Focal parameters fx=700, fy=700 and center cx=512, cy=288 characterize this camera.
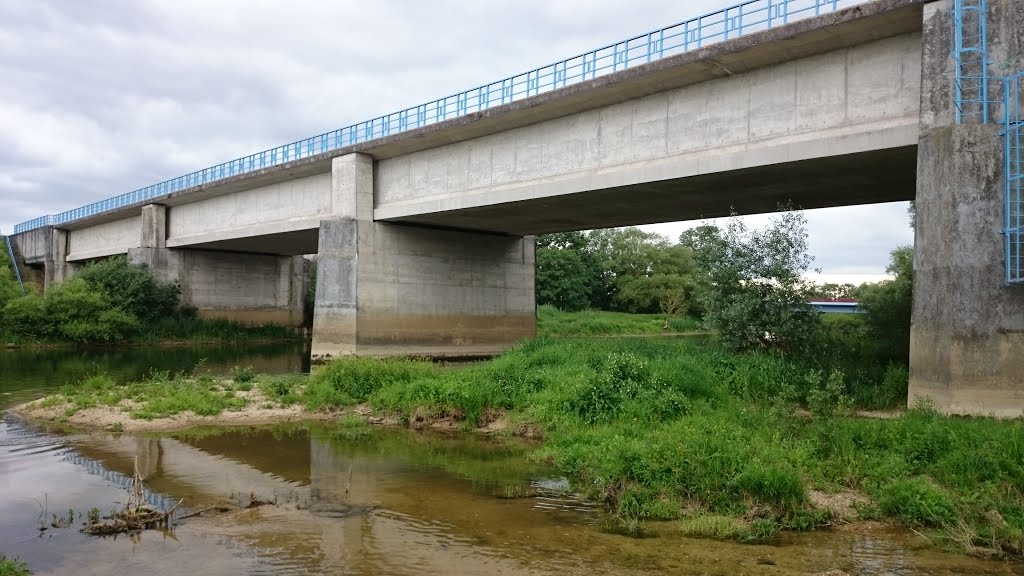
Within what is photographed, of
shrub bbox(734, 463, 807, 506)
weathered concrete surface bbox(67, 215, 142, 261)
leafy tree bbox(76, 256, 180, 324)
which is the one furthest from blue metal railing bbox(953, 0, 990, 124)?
weathered concrete surface bbox(67, 215, 142, 261)

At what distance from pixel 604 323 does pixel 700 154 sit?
38.6 m

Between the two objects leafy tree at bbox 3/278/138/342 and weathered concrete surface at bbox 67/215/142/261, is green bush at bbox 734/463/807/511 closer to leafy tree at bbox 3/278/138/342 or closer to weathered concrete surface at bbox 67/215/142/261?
leafy tree at bbox 3/278/138/342

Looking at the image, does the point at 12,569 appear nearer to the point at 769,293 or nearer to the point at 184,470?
the point at 184,470

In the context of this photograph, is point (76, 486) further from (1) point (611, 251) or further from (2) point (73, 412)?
(1) point (611, 251)

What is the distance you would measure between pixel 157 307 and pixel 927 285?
41.6 metres

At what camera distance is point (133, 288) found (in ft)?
135

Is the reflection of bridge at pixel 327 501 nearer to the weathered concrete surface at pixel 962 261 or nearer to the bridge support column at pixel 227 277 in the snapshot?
the weathered concrete surface at pixel 962 261

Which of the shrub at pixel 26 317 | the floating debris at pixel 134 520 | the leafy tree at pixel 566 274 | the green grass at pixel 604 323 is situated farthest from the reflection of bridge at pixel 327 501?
the leafy tree at pixel 566 274

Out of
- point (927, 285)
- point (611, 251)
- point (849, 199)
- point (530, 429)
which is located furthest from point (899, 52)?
point (611, 251)

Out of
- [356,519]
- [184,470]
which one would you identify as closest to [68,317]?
[184,470]

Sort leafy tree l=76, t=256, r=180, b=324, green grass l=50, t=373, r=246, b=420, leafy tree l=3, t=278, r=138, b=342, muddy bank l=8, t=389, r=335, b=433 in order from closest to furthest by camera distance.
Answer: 1. muddy bank l=8, t=389, r=335, b=433
2. green grass l=50, t=373, r=246, b=420
3. leafy tree l=3, t=278, r=138, b=342
4. leafy tree l=76, t=256, r=180, b=324

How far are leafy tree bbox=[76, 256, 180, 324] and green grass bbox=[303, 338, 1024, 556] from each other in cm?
2996

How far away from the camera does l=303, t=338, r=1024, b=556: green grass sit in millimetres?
8500

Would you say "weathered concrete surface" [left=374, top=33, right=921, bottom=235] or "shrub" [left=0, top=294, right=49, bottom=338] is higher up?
"weathered concrete surface" [left=374, top=33, right=921, bottom=235]
